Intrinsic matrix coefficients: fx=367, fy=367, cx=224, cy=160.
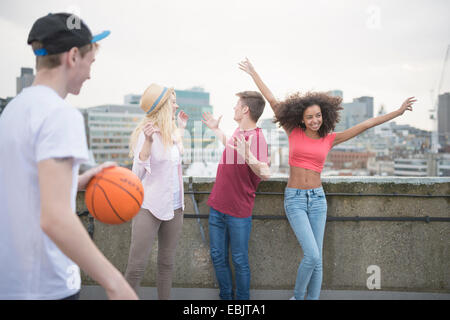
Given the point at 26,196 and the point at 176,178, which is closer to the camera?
the point at 26,196

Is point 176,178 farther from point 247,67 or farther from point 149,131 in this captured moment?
point 247,67

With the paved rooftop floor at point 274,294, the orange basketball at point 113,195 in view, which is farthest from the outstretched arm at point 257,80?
the orange basketball at point 113,195

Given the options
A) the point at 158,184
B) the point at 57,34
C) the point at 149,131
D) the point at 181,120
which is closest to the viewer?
the point at 57,34

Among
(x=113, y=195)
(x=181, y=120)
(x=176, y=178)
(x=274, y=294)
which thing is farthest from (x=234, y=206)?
(x=113, y=195)

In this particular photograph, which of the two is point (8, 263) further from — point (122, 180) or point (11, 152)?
point (122, 180)

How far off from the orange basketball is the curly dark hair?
7.50ft

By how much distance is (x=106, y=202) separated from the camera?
2.23 meters

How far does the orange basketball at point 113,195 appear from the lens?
2.12 metres

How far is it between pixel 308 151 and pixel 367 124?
829 mm

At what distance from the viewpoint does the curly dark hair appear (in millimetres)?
4160

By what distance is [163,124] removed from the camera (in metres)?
3.49

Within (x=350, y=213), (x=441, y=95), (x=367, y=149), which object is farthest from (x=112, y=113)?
(x=350, y=213)

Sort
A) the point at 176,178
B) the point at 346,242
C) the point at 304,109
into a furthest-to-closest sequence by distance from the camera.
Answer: the point at 346,242 < the point at 304,109 < the point at 176,178
